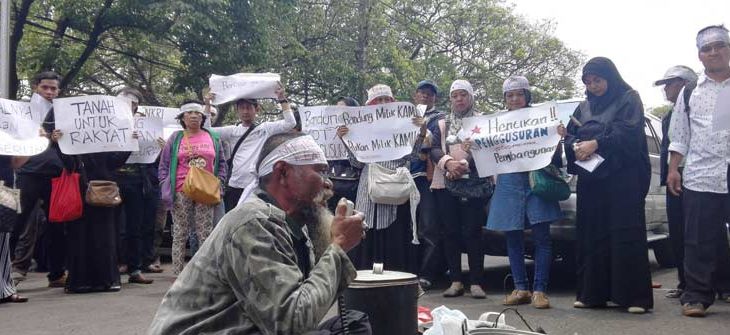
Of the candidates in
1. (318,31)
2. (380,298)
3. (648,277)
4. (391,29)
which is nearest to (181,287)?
(380,298)

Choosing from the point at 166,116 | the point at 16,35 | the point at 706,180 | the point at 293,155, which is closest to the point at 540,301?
the point at 706,180

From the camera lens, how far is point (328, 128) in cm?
759

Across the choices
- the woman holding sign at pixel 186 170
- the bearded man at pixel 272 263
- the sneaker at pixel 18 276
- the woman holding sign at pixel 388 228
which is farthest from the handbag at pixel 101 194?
the bearded man at pixel 272 263

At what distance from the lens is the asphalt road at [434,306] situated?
17.3 feet

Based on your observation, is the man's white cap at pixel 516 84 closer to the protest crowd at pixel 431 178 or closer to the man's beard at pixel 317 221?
the protest crowd at pixel 431 178

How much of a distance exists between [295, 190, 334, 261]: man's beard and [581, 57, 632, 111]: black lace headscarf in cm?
345

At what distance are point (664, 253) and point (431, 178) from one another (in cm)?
370

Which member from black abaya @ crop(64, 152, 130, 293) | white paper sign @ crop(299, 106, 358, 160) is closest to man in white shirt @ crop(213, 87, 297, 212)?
white paper sign @ crop(299, 106, 358, 160)

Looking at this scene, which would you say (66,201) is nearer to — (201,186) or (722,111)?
(201,186)

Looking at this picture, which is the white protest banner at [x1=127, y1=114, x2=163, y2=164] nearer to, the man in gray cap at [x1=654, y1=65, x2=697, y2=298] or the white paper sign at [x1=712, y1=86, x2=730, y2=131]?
the man in gray cap at [x1=654, y1=65, x2=697, y2=298]

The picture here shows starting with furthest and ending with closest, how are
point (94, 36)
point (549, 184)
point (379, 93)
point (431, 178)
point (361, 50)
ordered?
1. point (361, 50)
2. point (94, 36)
3. point (379, 93)
4. point (431, 178)
5. point (549, 184)

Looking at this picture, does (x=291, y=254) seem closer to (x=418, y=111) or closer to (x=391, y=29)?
(x=418, y=111)

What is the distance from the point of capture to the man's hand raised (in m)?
2.83

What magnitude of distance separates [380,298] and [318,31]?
61.7 feet
